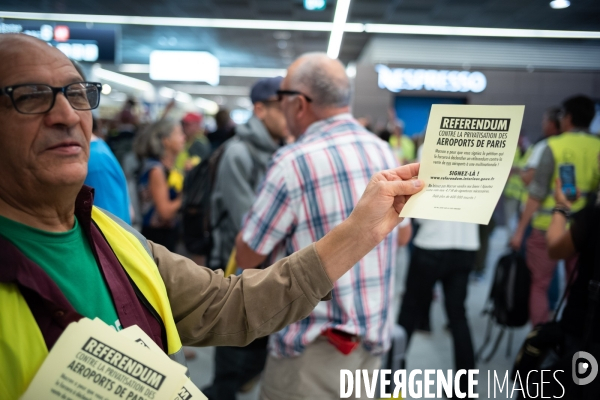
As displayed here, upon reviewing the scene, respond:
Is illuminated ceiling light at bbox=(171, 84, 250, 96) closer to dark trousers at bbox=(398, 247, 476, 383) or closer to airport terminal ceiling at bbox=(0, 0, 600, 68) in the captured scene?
airport terminal ceiling at bbox=(0, 0, 600, 68)

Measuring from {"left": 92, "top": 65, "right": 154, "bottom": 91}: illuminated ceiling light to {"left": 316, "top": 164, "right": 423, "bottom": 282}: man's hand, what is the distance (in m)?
18.3

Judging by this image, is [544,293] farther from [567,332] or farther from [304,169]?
[304,169]

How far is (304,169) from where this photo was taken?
5.55 ft

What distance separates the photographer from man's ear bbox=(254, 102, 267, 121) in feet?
9.14

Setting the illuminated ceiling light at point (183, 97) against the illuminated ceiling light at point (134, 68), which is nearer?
the illuminated ceiling light at point (134, 68)

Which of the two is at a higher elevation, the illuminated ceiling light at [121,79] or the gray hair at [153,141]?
the illuminated ceiling light at [121,79]

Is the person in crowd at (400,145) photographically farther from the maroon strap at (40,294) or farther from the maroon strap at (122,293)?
the maroon strap at (40,294)

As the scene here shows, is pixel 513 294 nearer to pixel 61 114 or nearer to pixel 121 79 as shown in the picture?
pixel 61 114

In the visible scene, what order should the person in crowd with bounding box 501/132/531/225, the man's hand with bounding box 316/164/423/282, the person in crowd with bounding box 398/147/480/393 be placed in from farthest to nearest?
the person in crowd with bounding box 501/132/531/225 → the person in crowd with bounding box 398/147/480/393 → the man's hand with bounding box 316/164/423/282

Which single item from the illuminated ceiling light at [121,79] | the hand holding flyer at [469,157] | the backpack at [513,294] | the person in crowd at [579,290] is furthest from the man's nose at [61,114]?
the illuminated ceiling light at [121,79]

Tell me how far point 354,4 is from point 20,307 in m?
8.11

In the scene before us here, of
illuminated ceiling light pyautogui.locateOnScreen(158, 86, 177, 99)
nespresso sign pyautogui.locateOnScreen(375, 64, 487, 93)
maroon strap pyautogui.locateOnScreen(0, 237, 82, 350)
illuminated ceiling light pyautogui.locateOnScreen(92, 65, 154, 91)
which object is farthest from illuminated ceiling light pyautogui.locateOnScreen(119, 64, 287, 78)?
maroon strap pyautogui.locateOnScreen(0, 237, 82, 350)

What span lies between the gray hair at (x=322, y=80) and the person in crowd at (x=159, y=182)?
1.77 m

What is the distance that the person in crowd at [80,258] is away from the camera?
2.65 feet
